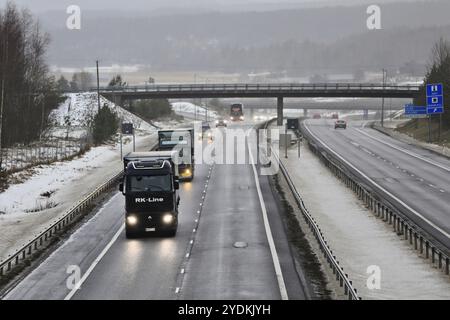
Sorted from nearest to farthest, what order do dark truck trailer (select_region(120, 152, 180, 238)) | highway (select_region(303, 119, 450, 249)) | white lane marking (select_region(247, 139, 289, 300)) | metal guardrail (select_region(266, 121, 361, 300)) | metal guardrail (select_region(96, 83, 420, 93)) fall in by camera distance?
metal guardrail (select_region(266, 121, 361, 300)) → white lane marking (select_region(247, 139, 289, 300)) → dark truck trailer (select_region(120, 152, 180, 238)) → highway (select_region(303, 119, 450, 249)) → metal guardrail (select_region(96, 83, 420, 93))

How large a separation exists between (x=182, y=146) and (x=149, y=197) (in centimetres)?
2491

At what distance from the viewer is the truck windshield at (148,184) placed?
115 ft

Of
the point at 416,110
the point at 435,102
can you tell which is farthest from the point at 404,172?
the point at 416,110

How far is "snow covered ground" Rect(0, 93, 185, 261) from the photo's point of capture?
42969 mm

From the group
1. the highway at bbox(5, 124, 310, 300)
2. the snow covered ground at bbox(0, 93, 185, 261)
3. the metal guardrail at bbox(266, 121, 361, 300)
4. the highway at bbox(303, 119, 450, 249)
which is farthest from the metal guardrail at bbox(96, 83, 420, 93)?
the metal guardrail at bbox(266, 121, 361, 300)

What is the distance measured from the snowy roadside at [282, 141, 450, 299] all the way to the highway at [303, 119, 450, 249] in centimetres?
266

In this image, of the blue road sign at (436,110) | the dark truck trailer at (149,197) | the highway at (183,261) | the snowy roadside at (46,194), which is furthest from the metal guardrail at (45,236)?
the blue road sign at (436,110)

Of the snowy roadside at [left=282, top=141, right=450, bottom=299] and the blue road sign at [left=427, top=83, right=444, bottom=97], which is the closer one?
the snowy roadside at [left=282, top=141, right=450, bottom=299]

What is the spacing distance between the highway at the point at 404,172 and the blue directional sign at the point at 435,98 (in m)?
5.48

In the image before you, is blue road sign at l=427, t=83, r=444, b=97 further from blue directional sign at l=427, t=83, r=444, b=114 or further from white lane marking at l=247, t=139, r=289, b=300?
white lane marking at l=247, t=139, r=289, b=300

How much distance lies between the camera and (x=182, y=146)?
196 feet

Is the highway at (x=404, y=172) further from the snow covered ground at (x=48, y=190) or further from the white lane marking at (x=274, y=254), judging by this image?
the snow covered ground at (x=48, y=190)
